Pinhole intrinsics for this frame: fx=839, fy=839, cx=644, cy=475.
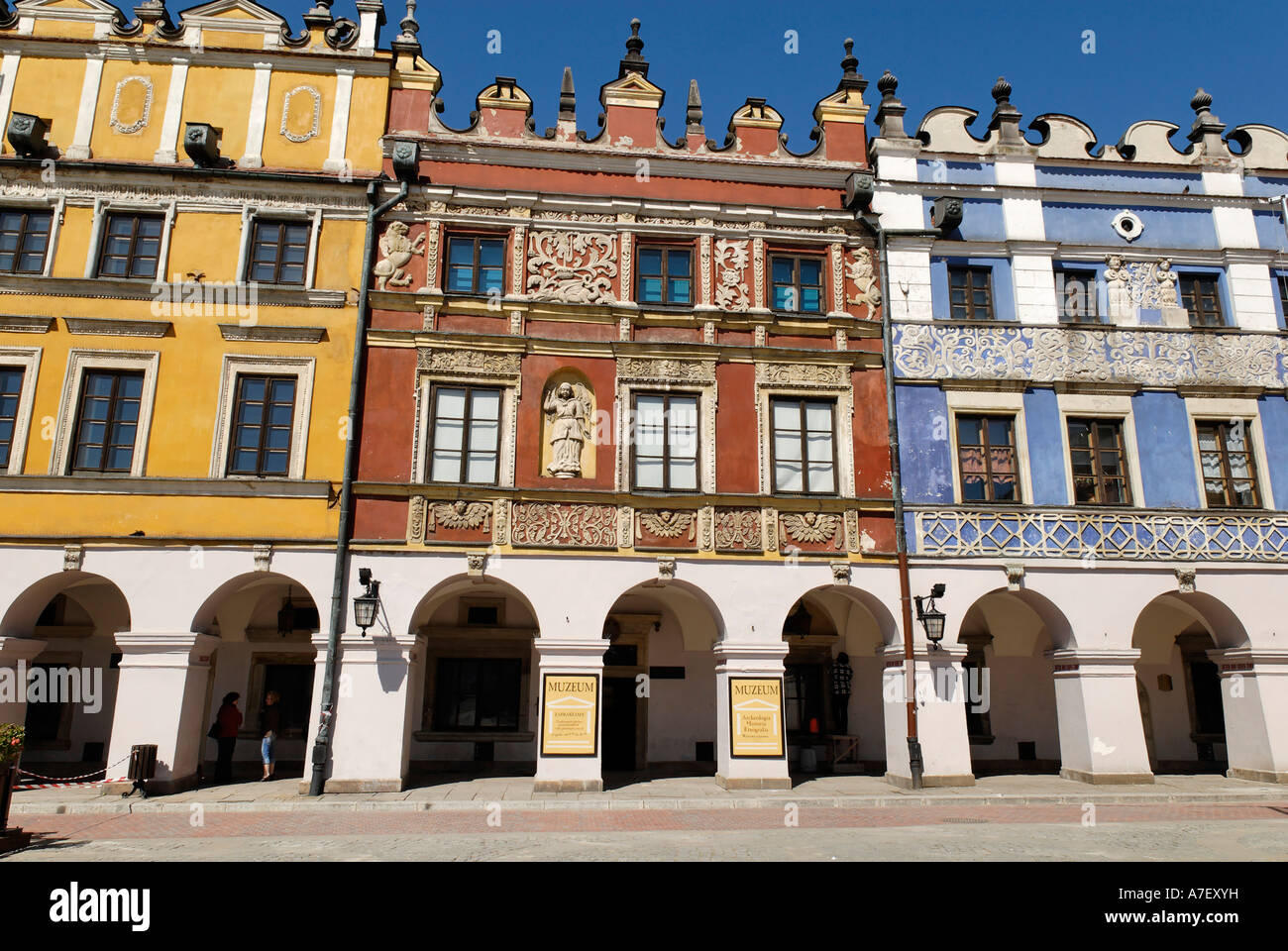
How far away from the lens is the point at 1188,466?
698 inches

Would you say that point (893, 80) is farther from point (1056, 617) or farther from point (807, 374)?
point (1056, 617)

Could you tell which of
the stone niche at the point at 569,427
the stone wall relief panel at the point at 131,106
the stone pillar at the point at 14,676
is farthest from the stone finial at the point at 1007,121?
the stone pillar at the point at 14,676

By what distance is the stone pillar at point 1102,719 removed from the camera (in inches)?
624

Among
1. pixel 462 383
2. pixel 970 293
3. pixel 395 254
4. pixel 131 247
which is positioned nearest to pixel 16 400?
pixel 131 247

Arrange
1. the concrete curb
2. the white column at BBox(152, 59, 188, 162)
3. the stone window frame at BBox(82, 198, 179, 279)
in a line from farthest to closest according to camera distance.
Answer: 1. the white column at BBox(152, 59, 188, 162)
2. the stone window frame at BBox(82, 198, 179, 279)
3. the concrete curb

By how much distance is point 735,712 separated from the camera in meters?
15.7

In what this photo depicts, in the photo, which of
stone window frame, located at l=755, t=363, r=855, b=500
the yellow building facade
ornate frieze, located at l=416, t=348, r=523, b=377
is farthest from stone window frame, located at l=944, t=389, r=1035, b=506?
the yellow building facade

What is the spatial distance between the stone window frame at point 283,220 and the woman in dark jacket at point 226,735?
8.18 metres

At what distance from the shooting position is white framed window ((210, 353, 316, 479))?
52.1 feet

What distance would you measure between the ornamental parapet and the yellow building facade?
11996mm

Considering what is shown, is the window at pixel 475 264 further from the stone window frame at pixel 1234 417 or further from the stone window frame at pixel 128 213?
the stone window frame at pixel 1234 417

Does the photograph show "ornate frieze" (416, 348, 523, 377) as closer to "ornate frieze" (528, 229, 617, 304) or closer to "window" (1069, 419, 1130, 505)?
"ornate frieze" (528, 229, 617, 304)

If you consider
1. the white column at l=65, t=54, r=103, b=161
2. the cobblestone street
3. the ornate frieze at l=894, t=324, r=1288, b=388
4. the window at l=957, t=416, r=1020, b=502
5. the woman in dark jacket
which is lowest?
the cobblestone street
